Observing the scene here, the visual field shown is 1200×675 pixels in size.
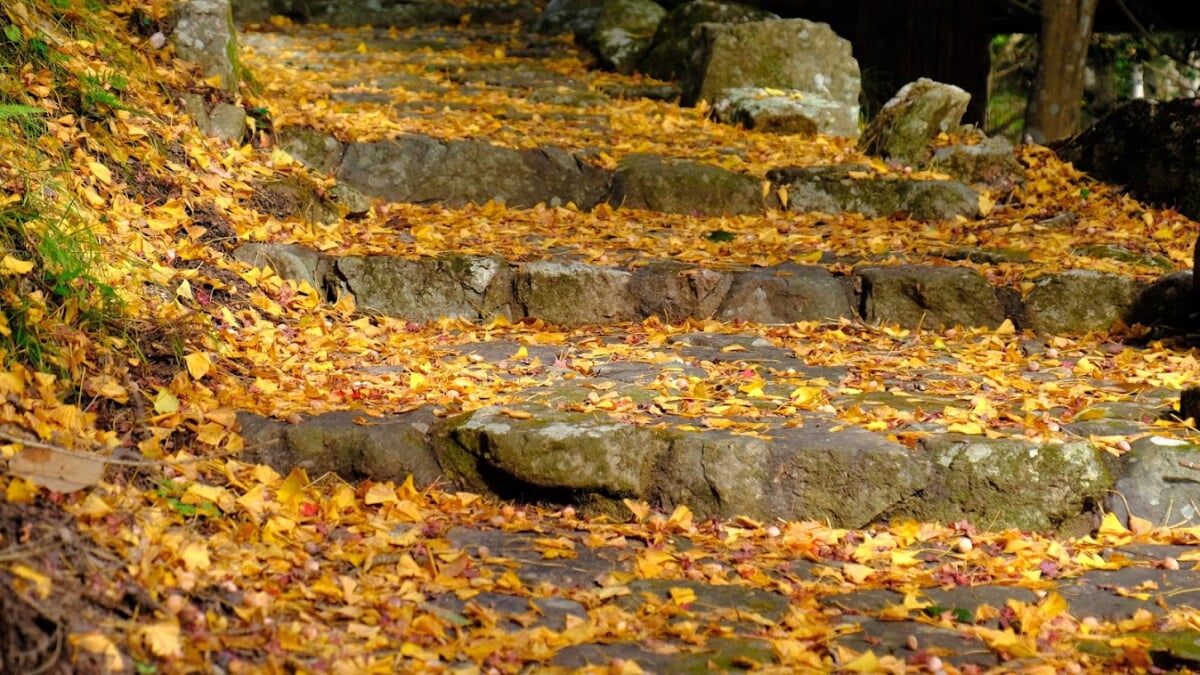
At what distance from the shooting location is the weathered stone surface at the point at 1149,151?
638cm

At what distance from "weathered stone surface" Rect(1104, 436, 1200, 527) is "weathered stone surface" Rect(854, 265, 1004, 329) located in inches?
66.3

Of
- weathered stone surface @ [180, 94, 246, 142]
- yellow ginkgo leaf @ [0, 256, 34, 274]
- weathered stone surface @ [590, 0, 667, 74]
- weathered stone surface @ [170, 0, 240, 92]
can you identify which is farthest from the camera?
weathered stone surface @ [590, 0, 667, 74]

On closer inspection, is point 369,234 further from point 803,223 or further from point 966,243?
point 966,243

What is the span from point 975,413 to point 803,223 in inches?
107

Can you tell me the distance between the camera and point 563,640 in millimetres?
2479

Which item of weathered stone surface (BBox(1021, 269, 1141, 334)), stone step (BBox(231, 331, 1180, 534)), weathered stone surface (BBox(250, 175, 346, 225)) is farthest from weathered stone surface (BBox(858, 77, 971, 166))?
stone step (BBox(231, 331, 1180, 534))

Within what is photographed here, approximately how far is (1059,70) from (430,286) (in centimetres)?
491

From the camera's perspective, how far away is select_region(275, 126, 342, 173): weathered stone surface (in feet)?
19.4

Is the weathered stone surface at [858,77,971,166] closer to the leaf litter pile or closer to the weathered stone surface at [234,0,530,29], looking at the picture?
the leaf litter pile

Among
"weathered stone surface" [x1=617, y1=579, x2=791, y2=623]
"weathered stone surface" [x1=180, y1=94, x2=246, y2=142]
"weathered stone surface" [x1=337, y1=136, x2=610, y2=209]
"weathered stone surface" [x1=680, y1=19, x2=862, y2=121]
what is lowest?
"weathered stone surface" [x1=617, y1=579, x2=791, y2=623]

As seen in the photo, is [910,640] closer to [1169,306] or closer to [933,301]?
[933,301]

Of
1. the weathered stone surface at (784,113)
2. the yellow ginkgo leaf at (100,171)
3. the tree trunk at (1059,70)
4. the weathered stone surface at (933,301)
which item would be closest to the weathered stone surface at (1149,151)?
the tree trunk at (1059,70)

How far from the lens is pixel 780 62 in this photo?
792 centimetres

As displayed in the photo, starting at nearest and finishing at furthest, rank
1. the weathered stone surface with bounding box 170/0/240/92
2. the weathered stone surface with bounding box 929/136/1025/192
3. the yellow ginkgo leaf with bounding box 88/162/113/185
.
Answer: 1. the yellow ginkgo leaf with bounding box 88/162/113/185
2. the weathered stone surface with bounding box 170/0/240/92
3. the weathered stone surface with bounding box 929/136/1025/192
